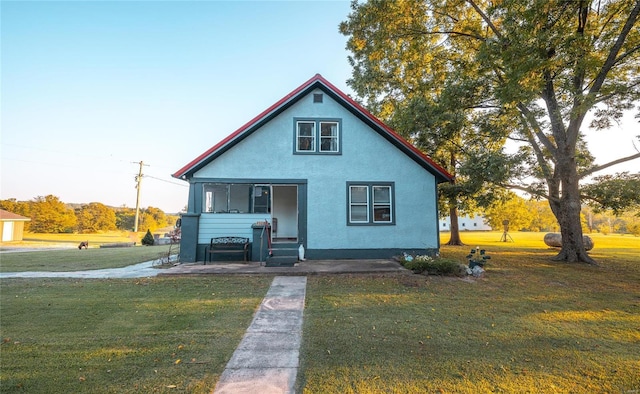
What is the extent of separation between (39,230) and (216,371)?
56.2 m

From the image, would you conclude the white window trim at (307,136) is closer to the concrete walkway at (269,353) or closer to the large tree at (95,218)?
the concrete walkway at (269,353)

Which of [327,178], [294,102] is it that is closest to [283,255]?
[327,178]

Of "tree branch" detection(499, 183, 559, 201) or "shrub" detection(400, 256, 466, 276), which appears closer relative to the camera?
"shrub" detection(400, 256, 466, 276)

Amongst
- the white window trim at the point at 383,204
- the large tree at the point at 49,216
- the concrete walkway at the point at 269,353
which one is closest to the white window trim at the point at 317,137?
→ the white window trim at the point at 383,204

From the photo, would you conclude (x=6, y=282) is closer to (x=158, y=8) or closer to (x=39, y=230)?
(x=158, y=8)

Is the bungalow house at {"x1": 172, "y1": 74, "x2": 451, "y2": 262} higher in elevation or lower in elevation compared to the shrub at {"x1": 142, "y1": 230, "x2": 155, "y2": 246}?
higher

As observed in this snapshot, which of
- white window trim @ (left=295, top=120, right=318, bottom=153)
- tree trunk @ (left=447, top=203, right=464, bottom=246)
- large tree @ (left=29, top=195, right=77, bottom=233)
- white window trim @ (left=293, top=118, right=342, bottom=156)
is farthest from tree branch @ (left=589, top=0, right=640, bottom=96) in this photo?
large tree @ (left=29, top=195, right=77, bottom=233)

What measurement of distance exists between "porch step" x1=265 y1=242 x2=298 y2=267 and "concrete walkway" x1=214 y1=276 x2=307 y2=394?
10.5ft

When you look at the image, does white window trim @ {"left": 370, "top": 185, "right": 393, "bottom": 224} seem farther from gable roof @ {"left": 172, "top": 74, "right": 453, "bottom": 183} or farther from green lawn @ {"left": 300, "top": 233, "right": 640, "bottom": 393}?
green lawn @ {"left": 300, "top": 233, "right": 640, "bottom": 393}

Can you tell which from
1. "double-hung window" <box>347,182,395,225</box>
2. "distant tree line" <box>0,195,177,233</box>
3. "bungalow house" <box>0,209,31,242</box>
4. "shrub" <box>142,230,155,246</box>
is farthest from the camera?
"distant tree line" <box>0,195,177,233</box>

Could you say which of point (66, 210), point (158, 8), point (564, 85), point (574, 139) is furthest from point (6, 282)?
point (66, 210)

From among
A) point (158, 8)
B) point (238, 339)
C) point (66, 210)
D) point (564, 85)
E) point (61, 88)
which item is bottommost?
point (238, 339)

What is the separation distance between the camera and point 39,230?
140 ft

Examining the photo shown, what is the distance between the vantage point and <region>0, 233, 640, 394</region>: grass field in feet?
10.3
